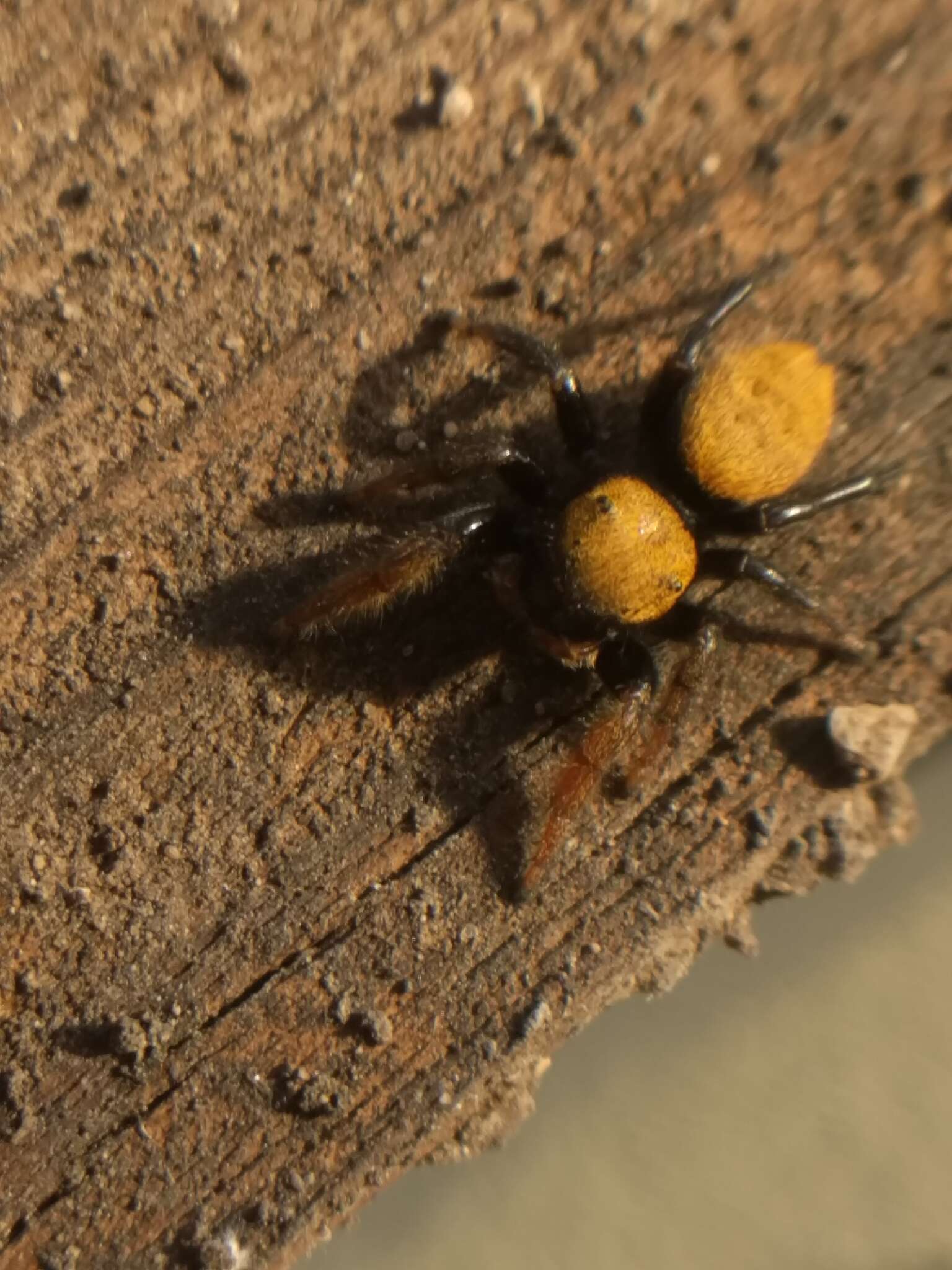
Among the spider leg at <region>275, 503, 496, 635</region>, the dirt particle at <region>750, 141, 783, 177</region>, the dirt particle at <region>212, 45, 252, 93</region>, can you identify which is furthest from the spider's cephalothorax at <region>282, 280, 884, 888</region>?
the dirt particle at <region>212, 45, 252, 93</region>

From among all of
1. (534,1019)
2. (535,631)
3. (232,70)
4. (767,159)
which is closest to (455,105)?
(232,70)

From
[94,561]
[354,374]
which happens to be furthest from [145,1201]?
[354,374]

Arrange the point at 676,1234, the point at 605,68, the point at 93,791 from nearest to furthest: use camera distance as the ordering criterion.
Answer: the point at 605,68 → the point at 93,791 → the point at 676,1234

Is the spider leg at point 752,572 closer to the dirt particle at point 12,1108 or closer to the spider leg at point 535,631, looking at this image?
the spider leg at point 535,631

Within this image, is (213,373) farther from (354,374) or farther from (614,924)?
(614,924)

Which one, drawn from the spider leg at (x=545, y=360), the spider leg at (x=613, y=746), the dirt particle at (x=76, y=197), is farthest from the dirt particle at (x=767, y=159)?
the dirt particle at (x=76, y=197)
